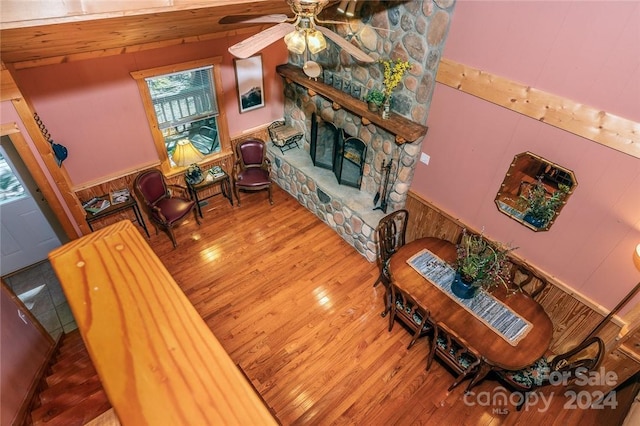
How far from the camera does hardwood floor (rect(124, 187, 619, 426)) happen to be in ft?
11.0

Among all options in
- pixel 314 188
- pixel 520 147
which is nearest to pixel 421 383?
pixel 520 147

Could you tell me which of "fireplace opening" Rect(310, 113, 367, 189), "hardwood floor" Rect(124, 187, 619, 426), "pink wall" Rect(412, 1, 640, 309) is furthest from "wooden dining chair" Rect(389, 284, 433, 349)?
"fireplace opening" Rect(310, 113, 367, 189)

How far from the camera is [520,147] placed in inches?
129

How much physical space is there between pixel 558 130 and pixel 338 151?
9.25 feet

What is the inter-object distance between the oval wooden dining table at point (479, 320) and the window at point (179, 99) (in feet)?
10.6

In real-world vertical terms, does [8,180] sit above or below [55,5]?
below

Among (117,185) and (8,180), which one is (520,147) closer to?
(117,185)

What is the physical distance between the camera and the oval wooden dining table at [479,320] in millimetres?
3014

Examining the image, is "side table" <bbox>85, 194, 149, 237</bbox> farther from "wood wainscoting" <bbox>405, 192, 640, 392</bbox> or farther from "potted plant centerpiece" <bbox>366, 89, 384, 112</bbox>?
"wood wainscoting" <bbox>405, 192, 640, 392</bbox>

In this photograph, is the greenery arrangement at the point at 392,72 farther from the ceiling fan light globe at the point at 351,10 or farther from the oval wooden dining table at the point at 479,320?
the oval wooden dining table at the point at 479,320

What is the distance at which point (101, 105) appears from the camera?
4.15 m

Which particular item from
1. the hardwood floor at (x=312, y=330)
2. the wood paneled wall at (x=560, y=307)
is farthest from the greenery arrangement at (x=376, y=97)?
the hardwood floor at (x=312, y=330)

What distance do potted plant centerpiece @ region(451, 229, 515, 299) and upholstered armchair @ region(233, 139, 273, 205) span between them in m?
3.24

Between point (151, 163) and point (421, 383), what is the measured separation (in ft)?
14.7
